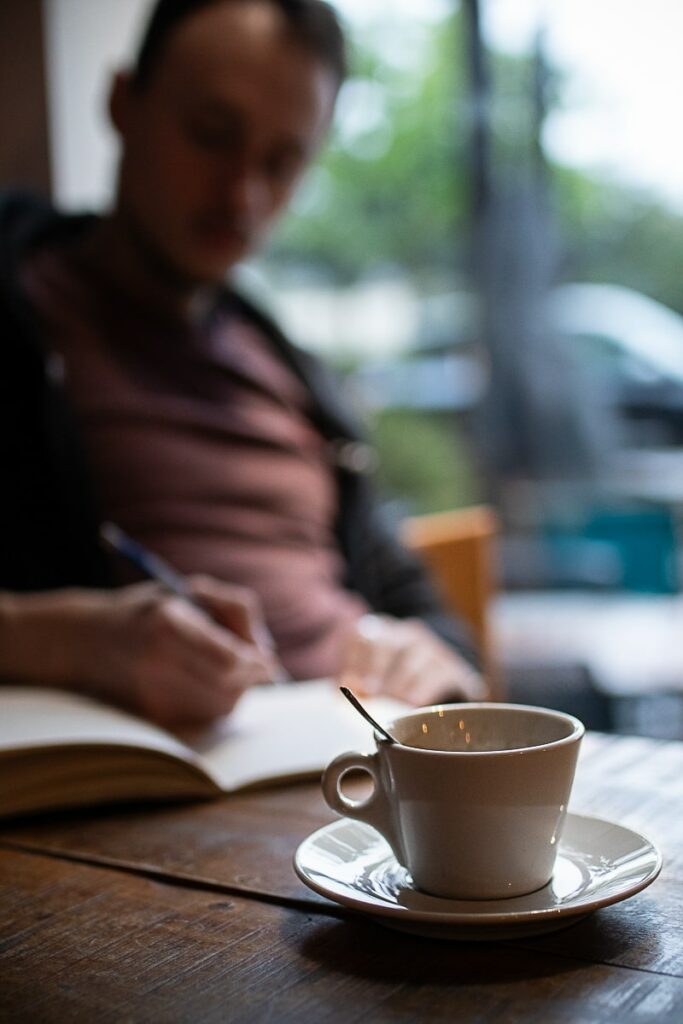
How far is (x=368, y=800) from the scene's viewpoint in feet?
2.05

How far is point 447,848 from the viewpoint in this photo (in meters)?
0.58

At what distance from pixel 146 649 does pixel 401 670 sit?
0.93 ft

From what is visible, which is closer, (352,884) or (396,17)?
(352,884)

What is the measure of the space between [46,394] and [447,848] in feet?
3.08

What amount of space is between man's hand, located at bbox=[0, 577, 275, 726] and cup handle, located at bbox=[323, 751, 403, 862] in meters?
0.31

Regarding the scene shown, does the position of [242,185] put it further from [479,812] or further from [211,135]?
[479,812]

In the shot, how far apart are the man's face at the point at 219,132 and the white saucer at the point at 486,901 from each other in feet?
3.41

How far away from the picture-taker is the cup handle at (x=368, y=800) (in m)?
0.62

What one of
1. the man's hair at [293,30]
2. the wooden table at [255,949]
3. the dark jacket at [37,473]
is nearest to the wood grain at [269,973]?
the wooden table at [255,949]

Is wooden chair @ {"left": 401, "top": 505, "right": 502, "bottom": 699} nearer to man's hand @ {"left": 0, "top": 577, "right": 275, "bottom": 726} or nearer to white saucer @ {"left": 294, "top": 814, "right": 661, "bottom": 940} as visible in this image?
man's hand @ {"left": 0, "top": 577, "right": 275, "bottom": 726}

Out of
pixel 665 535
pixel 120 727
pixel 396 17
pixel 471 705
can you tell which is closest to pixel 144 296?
pixel 120 727

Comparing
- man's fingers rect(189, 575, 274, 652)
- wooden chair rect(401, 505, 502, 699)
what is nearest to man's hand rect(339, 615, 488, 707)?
man's fingers rect(189, 575, 274, 652)

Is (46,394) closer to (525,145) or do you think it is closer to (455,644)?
(455,644)

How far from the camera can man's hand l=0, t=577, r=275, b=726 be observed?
0.93m
